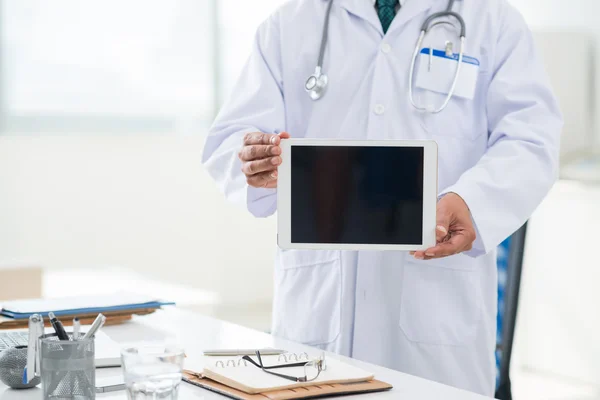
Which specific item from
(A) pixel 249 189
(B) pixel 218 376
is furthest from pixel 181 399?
(A) pixel 249 189

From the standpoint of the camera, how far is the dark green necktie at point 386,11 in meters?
1.66

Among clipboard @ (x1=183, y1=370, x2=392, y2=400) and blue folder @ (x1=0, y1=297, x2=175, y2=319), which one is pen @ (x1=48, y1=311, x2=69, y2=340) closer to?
Result: clipboard @ (x1=183, y1=370, x2=392, y2=400)

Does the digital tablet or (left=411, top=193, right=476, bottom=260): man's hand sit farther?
(left=411, top=193, right=476, bottom=260): man's hand

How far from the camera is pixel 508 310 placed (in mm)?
1866

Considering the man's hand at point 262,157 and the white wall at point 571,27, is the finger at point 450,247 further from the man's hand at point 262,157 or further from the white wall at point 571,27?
the white wall at point 571,27

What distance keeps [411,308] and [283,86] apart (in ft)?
1.75

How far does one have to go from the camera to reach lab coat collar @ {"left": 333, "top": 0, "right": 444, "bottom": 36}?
63.6 inches

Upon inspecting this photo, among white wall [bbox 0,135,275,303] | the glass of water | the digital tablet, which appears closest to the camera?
the glass of water

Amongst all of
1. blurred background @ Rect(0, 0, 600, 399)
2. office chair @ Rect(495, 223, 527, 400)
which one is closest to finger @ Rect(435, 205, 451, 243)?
office chair @ Rect(495, 223, 527, 400)

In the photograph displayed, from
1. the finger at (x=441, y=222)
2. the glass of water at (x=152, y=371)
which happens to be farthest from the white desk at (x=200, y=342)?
the finger at (x=441, y=222)

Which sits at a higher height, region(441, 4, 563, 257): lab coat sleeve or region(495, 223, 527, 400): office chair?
region(441, 4, 563, 257): lab coat sleeve

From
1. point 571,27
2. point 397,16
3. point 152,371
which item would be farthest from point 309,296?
point 571,27

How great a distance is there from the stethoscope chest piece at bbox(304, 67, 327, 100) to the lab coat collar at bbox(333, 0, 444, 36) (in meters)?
0.14

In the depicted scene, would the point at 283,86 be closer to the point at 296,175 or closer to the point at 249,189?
the point at 249,189
